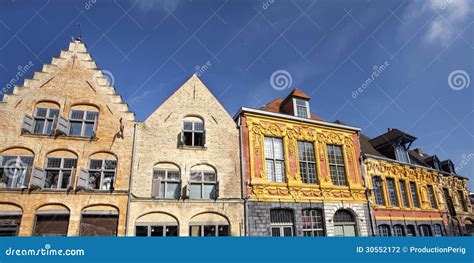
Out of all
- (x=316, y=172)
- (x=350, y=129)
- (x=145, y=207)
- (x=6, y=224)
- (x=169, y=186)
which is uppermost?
(x=350, y=129)

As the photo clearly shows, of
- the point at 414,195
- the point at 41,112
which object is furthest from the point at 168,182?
the point at 414,195

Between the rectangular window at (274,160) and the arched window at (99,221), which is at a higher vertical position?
the rectangular window at (274,160)

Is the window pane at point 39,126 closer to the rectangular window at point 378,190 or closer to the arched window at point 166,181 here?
the arched window at point 166,181

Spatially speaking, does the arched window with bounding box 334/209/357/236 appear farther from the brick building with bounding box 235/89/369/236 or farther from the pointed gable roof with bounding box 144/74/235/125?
the pointed gable roof with bounding box 144/74/235/125

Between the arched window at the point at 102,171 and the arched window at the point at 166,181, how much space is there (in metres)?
1.84

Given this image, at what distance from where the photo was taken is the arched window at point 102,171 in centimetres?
1266

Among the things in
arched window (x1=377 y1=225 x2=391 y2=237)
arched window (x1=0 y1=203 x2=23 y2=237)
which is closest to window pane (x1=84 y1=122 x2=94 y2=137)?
arched window (x1=0 y1=203 x2=23 y2=237)

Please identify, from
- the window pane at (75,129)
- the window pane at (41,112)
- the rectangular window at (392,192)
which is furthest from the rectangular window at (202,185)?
the rectangular window at (392,192)

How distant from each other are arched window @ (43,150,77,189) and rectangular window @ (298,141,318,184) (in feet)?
37.6

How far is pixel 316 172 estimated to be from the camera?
16.3 meters

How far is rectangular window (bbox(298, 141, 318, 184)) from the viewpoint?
630 inches

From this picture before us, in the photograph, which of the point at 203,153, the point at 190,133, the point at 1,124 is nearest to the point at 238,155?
the point at 203,153

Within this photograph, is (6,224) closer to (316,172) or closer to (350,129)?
(316,172)

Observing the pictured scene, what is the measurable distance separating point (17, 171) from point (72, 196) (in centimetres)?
248
